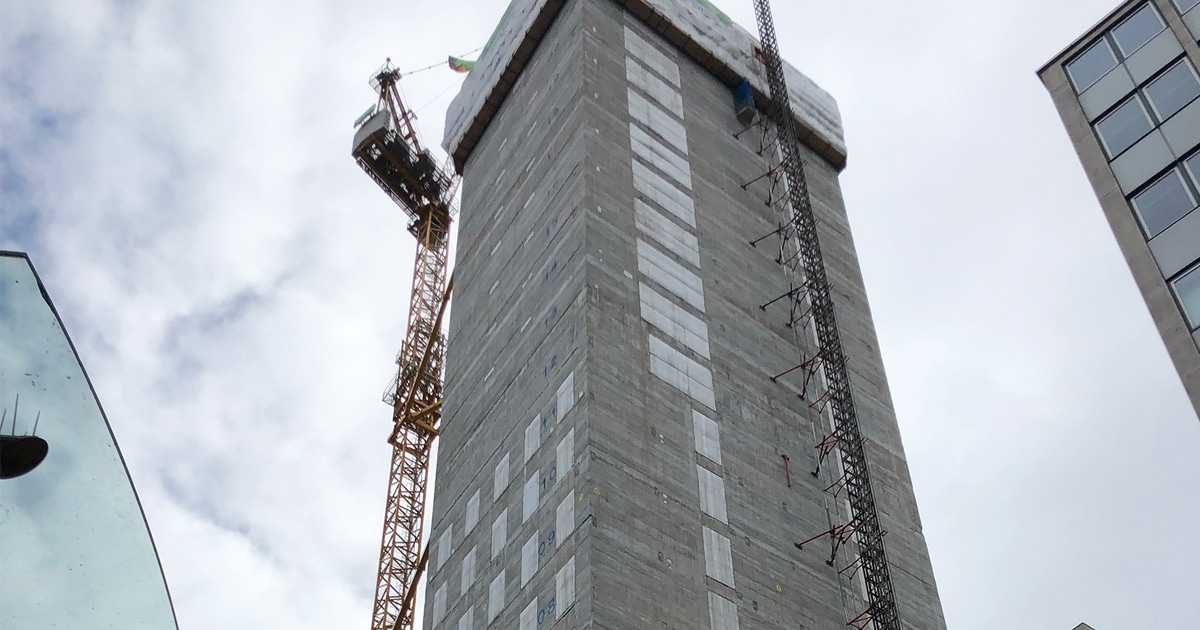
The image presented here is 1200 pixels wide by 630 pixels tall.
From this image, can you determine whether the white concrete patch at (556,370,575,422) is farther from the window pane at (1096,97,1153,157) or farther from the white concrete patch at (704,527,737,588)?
the window pane at (1096,97,1153,157)

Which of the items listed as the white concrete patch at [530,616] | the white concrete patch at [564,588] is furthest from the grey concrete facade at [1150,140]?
the white concrete patch at [530,616]

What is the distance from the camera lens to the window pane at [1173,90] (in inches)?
1437

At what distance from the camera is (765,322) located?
83.1 m

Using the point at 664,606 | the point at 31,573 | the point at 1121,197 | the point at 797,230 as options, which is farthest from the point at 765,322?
the point at 31,573

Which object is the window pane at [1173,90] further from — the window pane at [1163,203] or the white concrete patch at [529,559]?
the white concrete patch at [529,559]

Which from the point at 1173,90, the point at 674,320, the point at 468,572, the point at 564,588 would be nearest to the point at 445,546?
the point at 468,572

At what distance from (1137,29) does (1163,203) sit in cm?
700

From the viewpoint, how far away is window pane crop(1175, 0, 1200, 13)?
38.7 metres

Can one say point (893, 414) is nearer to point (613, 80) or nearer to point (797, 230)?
point (797, 230)

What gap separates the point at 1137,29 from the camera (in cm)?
3972

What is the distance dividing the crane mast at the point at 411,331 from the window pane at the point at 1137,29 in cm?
6921

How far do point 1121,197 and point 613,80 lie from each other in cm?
5729

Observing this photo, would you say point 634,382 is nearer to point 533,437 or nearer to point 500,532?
point 533,437

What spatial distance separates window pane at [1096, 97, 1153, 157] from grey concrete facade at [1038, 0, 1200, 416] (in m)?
0.04
